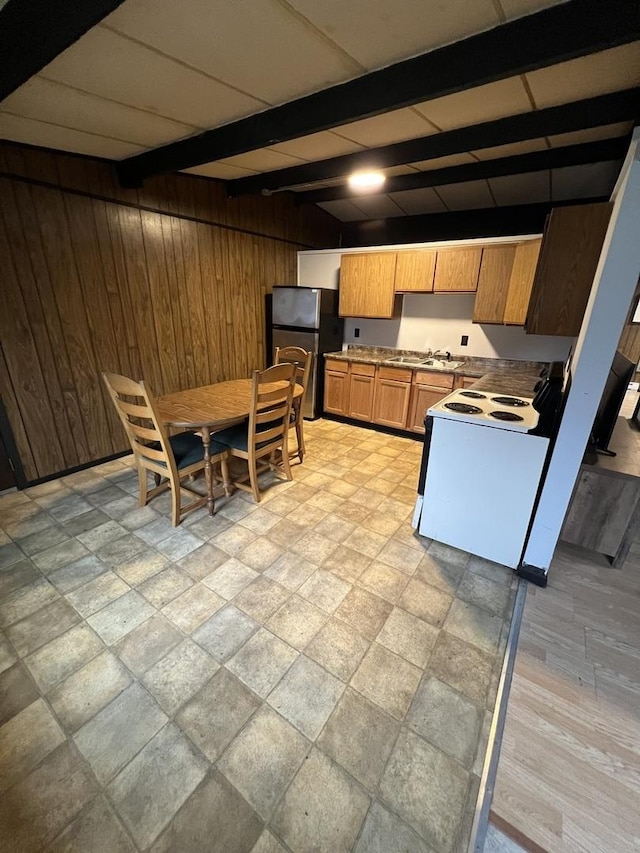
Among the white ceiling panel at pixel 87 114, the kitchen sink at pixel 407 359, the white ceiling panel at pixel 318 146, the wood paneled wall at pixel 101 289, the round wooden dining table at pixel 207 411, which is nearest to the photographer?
the white ceiling panel at pixel 87 114

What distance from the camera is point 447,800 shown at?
1.08 metres

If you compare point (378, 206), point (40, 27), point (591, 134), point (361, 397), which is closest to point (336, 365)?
point (361, 397)

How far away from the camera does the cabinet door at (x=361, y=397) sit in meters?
4.16

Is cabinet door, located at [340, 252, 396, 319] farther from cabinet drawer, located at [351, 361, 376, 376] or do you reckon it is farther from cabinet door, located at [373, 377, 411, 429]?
cabinet door, located at [373, 377, 411, 429]

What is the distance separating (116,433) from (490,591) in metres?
3.32

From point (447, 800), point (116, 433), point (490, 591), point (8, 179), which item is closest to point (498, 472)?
point (490, 591)

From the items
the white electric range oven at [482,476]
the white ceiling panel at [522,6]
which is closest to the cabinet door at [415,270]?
the white electric range oven at [482,476]

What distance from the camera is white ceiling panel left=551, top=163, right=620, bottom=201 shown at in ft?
8.97

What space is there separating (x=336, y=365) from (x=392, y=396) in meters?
0.85

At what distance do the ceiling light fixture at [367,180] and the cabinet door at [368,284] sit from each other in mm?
712

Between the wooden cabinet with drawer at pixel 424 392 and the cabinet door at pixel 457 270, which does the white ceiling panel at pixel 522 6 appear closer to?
the cabinet door at pixel 457 270

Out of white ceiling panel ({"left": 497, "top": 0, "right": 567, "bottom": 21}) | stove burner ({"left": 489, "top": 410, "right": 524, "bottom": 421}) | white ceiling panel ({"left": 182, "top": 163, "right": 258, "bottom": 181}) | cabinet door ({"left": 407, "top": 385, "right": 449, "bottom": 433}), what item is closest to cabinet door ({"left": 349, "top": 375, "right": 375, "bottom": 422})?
cabinet door ({"left": 407, "top": 385, "right": 449, "bottom": 433})

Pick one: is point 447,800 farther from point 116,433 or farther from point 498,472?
point 116,433

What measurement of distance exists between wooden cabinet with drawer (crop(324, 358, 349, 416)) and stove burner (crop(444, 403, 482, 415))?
2.18 meters
